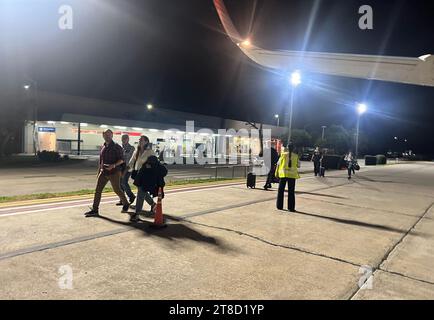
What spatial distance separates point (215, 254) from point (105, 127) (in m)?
36.7

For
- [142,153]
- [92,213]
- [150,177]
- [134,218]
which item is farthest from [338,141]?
[92,213]

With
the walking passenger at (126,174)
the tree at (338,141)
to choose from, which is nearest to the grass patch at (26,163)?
the walking passenger at (126,174)

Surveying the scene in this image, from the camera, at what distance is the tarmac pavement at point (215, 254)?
3.62 m

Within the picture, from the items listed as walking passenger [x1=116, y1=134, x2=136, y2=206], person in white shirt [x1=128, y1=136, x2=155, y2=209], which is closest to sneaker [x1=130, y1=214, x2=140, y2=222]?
person in white shirt [x1=128, y1=136, x2=155, y2=209]

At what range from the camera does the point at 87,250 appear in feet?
15.4

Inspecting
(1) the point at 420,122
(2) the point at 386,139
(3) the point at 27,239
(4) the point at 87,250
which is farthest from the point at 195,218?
(1) the point at 420,122

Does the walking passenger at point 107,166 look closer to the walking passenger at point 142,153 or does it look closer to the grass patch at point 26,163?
the walking passenger at point 142,153

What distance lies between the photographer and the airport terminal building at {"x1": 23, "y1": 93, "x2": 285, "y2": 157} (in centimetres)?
3572

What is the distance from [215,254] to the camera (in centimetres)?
474

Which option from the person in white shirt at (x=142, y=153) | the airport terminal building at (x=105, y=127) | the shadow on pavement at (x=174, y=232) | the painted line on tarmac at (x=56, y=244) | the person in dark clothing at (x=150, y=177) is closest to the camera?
the painted line on tarmac at (x=56, y=244)

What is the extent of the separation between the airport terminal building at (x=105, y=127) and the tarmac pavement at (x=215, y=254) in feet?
79.4

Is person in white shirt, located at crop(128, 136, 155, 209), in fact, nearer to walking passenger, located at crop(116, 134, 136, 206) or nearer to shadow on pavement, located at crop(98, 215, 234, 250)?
shadow on pavement, located at crop(98, 215, 234, 250)

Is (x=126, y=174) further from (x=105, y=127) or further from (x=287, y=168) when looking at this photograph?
(x=105, y=127)

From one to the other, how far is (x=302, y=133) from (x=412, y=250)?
52.9 meters
